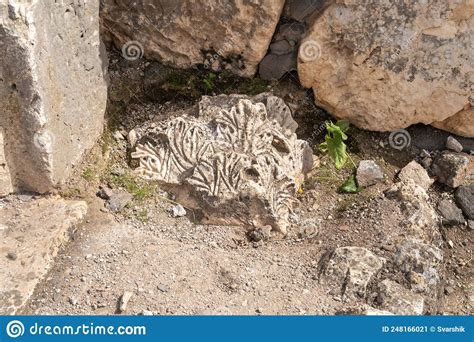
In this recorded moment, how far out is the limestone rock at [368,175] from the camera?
218 inches

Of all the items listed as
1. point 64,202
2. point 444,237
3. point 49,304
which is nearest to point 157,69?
point 64,202

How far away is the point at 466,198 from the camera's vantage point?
5.55m

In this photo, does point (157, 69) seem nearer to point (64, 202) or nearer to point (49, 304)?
point (64, 202)

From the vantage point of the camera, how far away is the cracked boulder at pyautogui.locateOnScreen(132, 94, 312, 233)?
16.2 ft

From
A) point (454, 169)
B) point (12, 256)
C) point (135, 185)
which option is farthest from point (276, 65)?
point (12, 256)

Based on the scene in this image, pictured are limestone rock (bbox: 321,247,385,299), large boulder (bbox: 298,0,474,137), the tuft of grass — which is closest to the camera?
limestone rock (bbox: 321,247,385,299)

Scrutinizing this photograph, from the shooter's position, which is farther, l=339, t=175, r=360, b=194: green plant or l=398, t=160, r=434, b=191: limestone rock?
l=398, t=160, r=434, b=191: limestone rock

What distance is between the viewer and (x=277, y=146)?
541cm

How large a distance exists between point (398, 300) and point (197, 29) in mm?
3028

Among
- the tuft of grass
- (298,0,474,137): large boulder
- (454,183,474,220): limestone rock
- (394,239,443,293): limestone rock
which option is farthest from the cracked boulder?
(454,183,474,220): limestone rock

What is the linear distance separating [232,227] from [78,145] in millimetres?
1473

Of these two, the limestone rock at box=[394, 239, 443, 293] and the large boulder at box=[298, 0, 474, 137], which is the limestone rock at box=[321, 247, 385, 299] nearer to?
the limestone rock at box=[394, 239, 443, 293]

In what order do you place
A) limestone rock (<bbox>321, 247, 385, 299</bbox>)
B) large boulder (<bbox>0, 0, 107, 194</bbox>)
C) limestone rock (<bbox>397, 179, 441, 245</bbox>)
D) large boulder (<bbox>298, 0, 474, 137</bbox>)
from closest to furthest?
1. large boulder (<bbox>0, 0, 107, 194</bbox>)
2. limestone rock (<bbox>321, 247, 385, 299</bbox>)
3. limestone rock (<bbox>397, 179, 441, 245</bbox>)
4. large boulder (<bbox>298, 0, 474, 137</bbox>)

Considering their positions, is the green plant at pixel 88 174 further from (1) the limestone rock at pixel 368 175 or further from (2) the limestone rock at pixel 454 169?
(2) the limestone rock at pixel 454 169
